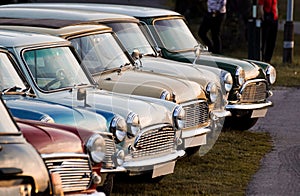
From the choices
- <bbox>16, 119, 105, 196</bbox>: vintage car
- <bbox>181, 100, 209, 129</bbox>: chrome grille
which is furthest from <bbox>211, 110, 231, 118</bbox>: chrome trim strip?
<bbox>16, 119, 105, 196</bbox>: vintage car

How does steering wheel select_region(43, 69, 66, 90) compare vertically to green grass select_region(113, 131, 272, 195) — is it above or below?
above

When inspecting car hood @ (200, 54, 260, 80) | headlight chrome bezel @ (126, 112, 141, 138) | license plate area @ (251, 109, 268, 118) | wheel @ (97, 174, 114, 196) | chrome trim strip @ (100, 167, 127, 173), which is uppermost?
headlight chrome bezel @ (126, 112, 141, 138)

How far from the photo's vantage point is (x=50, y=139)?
21.7 ft

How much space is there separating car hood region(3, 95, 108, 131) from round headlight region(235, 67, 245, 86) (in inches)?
188

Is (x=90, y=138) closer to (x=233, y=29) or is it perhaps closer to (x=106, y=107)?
(x=106, y=107)

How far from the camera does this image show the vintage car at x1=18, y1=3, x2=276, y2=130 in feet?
42.7

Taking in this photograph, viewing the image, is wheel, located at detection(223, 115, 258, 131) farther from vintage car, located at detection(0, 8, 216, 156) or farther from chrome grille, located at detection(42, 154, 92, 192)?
chrome grille, located at detection(42, 154, 92, 192)

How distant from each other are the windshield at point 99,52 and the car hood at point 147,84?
12cm

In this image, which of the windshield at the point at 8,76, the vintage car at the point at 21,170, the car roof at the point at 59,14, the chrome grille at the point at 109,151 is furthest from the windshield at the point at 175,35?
the vintage car at the point at 21,170

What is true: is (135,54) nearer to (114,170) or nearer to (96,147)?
(114,170)

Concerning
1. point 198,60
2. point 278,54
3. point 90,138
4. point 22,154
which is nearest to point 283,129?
point 198,60

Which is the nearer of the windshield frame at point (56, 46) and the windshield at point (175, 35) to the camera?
the windshield frame at point (56, 46)

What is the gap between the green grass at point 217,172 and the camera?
9.53m

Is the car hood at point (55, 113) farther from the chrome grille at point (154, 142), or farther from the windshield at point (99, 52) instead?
the windshield at point (99, 52)
